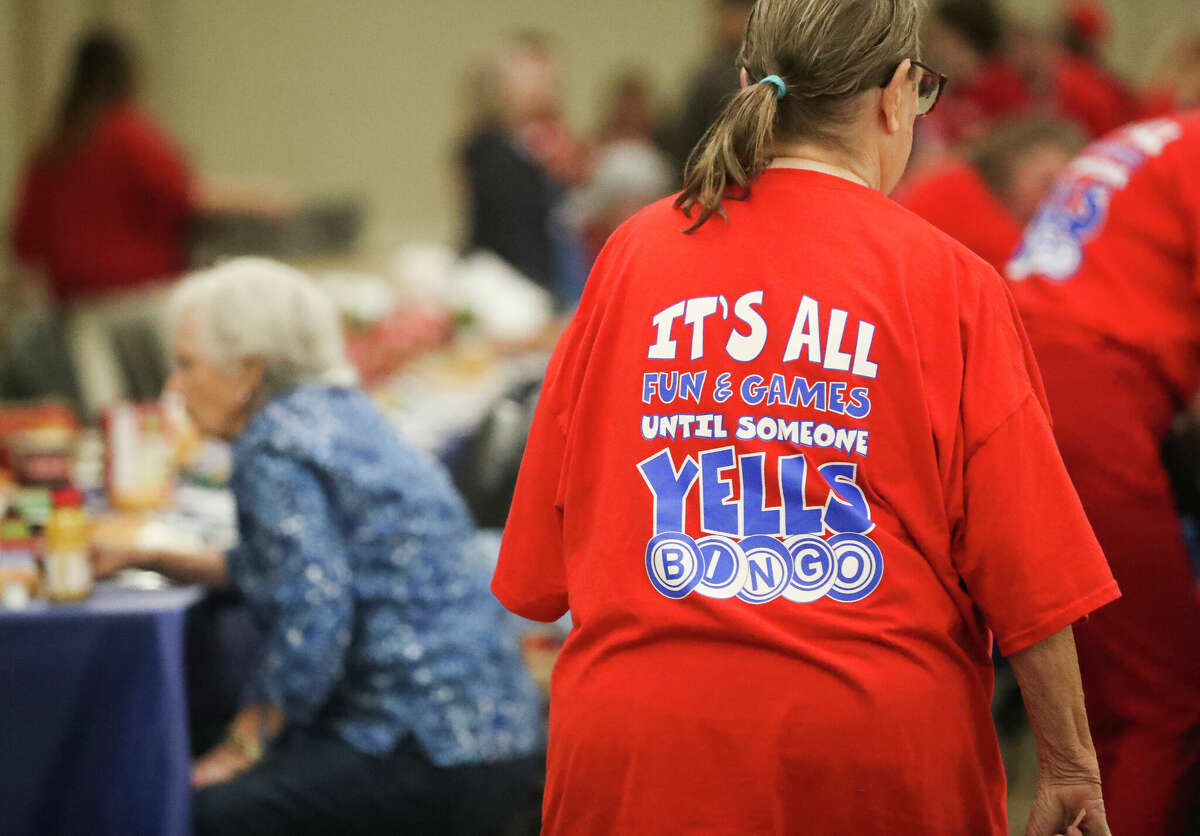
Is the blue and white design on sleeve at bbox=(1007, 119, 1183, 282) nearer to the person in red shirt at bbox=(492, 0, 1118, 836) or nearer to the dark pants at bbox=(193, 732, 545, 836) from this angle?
the person in red shirt at bbox=(492, 0, 1118, 836)

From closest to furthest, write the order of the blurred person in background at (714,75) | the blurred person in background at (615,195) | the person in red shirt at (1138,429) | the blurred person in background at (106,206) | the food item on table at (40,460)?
the person in red shirt at (1138,429)
the food item on table at (40,460)
the blurred person in background at (714,75)
the blurred person in background at (615,195)
the blurred person in background at (106,206)

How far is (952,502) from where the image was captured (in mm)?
1479

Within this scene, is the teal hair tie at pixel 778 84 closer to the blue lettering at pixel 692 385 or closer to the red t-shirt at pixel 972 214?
the blue lettering at pixel 692 385

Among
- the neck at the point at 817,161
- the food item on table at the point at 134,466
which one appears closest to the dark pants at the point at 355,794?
the food item on table at the point at 134,466

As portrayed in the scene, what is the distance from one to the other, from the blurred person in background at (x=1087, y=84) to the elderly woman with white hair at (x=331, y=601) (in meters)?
3.89

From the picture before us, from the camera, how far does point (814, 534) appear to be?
1435 mm

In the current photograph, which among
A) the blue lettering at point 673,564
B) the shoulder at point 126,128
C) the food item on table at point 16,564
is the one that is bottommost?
the food item on table at point 16,564

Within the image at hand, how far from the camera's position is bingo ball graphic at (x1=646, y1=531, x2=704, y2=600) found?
1456 millimetres

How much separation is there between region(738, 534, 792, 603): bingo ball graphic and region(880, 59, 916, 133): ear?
1.51 feet

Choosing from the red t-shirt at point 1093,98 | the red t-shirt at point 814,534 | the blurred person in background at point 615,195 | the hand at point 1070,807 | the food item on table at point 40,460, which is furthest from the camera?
the red t-shirt at point 1093,98

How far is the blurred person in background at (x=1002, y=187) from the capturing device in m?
3.38

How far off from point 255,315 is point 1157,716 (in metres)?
1.57

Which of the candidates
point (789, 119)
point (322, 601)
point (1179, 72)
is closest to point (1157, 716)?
point (789, 119)

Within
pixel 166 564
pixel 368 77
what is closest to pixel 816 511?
pixel 166 564
